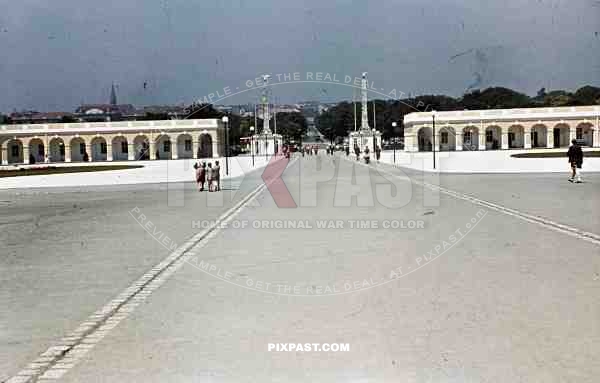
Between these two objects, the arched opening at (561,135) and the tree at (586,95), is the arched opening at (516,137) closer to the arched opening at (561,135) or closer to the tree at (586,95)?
the arched opening at (561,135)

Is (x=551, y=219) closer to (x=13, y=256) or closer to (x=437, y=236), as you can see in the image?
(x=437, y=236)

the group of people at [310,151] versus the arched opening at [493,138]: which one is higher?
the arched opening at [493,138]

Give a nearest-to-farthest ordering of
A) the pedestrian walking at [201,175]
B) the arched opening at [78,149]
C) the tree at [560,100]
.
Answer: the pedestrian walking at [201,175] < the arched opening at [78,149] < the tree at [560,100]

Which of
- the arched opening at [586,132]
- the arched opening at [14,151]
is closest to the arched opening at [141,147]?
the arched opening at [14,151]

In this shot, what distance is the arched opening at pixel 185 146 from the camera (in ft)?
311

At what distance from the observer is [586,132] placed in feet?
295

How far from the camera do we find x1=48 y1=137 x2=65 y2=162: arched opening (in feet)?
314

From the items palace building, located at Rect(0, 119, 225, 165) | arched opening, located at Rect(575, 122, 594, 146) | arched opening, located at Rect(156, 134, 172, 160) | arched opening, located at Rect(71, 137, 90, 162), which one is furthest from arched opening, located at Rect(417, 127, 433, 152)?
arched opening, located at Rect(71, 137, 90, 162)

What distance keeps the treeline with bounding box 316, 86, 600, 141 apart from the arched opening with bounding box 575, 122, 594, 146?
2743cm

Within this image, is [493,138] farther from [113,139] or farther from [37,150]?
[37,150]

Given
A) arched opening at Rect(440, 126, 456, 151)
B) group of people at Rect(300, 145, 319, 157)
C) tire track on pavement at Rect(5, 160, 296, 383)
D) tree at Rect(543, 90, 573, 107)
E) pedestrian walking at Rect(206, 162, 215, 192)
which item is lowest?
tire track on pavement at Rect(5, 160, 296, 383)

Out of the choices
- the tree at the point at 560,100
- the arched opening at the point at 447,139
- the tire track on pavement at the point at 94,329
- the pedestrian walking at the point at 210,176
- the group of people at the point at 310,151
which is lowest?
the tire track on pavement at the point at 94,329

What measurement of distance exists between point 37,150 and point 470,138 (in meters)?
53.2

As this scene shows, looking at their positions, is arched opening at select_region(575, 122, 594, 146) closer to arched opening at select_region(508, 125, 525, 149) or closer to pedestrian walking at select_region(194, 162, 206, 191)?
arched opening at select_region(508, 125, 525, 149)
